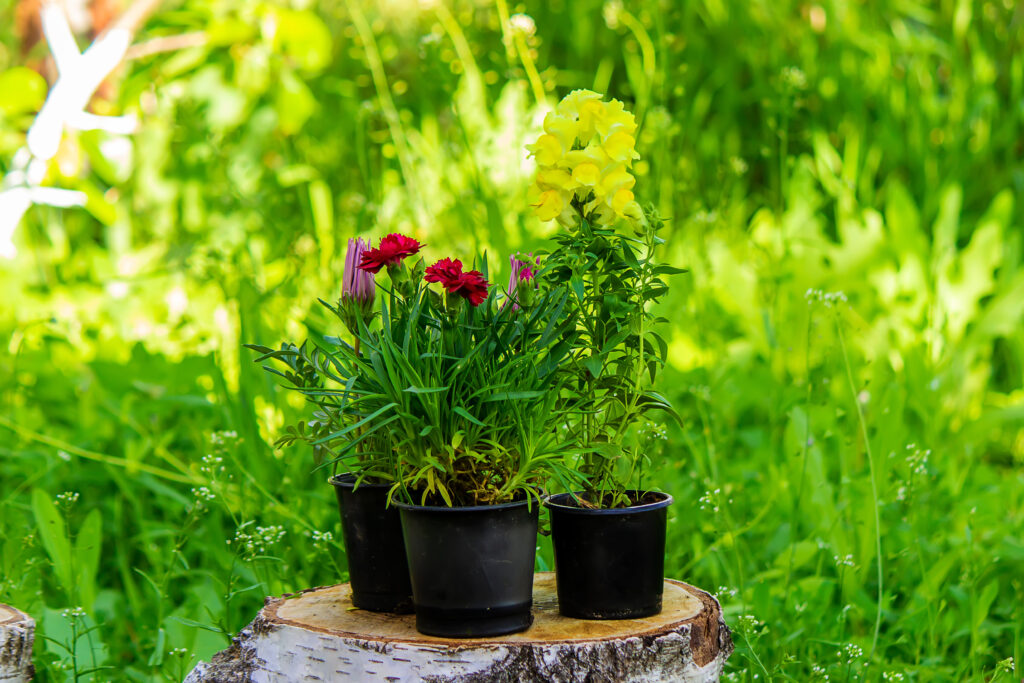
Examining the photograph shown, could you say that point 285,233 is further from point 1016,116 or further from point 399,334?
point 1016,116

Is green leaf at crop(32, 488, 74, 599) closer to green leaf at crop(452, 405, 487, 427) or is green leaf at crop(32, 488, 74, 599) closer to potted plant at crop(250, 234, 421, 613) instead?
potted plant at crop(250, 234, 421, 613)

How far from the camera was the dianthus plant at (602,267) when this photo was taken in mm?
1183

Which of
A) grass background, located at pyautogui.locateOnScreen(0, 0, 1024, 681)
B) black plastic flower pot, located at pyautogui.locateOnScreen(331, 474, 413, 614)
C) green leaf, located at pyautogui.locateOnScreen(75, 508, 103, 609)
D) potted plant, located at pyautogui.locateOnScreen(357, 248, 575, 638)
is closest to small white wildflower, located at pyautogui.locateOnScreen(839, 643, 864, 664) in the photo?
grass background, located at pyautogui.locateOnScreen(0, 0, 1024, 681)

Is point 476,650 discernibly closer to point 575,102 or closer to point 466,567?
point 466,567

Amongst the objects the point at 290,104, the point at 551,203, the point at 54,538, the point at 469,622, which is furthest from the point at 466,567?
the point at 290,104

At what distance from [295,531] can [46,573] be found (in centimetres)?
62

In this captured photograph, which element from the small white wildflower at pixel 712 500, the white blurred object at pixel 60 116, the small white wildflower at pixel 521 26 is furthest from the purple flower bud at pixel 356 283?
the white blurred object at pixel 60 116

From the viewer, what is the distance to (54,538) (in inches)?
62.4

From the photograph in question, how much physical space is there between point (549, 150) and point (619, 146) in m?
0.09

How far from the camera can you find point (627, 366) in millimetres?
1248

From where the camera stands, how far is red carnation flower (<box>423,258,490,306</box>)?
42.9 inches

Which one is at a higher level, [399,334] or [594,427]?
[399,334]

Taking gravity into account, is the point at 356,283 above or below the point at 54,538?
above

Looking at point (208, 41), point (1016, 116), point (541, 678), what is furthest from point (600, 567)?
point (208, 41)
